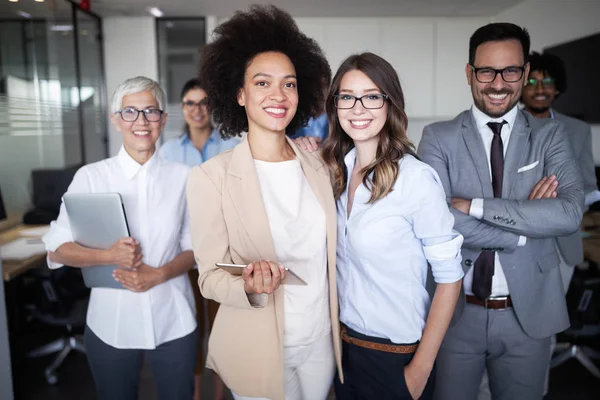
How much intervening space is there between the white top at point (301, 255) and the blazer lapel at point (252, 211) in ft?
0.21

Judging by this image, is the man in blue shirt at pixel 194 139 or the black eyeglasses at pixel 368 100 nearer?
the black eyeglasses at pixel 368 100

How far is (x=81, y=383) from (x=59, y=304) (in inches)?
23.6

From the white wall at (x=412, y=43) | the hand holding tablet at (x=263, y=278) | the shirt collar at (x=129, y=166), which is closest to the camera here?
the hand holding tablet at (x=263, y=278)

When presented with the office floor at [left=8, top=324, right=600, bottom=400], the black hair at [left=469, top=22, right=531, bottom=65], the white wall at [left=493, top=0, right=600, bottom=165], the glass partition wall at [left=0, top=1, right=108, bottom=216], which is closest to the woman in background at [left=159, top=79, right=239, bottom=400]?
the office floor at [left=8, top=324, right=600, bottom=400]

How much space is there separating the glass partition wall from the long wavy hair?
2047mm

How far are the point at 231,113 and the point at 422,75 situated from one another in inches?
234

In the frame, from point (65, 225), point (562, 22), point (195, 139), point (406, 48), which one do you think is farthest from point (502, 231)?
point (406, 48)

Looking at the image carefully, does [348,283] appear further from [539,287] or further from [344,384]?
[539,287]

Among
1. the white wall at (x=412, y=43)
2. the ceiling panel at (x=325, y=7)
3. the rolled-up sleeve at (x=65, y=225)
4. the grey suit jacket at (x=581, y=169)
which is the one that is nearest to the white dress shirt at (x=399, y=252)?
the rolled-up sleeve at (x=65, y=225)

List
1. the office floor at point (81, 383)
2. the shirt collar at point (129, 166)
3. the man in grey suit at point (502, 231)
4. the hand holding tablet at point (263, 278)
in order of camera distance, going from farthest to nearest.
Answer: the office floor at point (81, 383)
the shirt collar at point (129, 166)
the man in grey suit at point (502, 231)
the hand holding tablet at point (263, 278)

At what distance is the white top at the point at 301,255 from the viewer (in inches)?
66.7

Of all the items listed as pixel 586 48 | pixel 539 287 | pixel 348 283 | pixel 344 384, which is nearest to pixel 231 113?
pixel 348 283

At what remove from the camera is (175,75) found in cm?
725

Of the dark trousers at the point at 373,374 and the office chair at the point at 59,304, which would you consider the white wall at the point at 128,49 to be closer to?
the office chair at the point at 59,304
